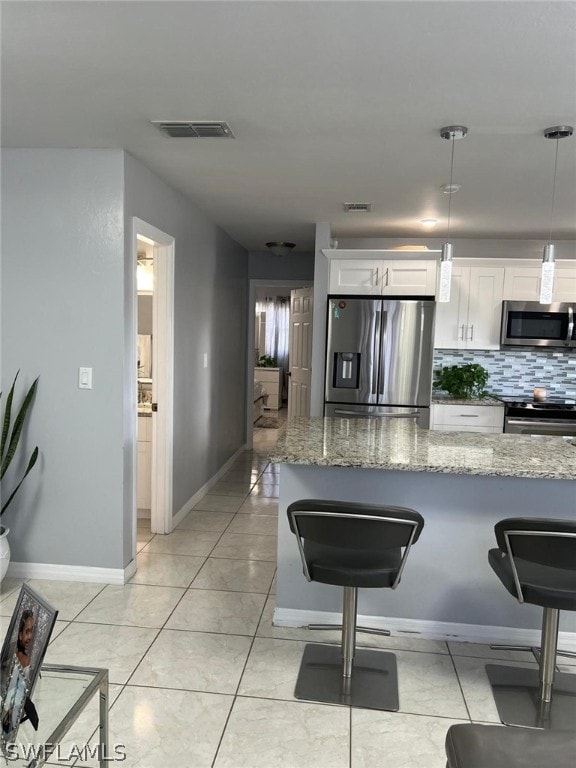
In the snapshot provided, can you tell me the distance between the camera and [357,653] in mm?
2664

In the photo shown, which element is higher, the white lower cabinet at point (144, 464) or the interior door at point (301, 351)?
the interior door at point (301, 351)

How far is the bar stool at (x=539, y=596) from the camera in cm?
203

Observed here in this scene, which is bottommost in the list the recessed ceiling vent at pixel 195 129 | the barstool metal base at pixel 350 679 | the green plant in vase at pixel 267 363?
the barstool metal base at pixel 350 679

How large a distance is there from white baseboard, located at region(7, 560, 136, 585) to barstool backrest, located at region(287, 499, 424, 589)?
1.64 m

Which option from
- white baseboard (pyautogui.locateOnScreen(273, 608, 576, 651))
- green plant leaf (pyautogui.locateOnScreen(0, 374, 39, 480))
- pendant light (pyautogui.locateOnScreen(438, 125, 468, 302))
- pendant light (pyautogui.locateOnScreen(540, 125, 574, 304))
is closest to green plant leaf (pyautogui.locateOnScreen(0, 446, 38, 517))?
green plant leaf (pyautogui.locateOnScreen(0, 374, 39, 480))

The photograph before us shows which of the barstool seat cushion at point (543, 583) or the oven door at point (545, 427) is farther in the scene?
the oven door at point (545, 427)

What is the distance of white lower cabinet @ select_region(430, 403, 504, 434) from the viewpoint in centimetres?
503

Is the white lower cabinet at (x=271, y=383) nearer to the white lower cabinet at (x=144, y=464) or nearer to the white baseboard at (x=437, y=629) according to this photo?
the white lower cabinet at (x=144, y=464)

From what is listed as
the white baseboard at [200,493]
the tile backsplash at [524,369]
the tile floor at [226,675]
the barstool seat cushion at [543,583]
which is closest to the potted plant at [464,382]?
the tile backsplash at [524,369]

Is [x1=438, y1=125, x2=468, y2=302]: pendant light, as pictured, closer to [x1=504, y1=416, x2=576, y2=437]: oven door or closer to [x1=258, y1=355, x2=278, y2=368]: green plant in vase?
[x1=504, y1=416, x2=576, y2=437]: oven door

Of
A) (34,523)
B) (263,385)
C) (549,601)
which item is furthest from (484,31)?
(263,385)

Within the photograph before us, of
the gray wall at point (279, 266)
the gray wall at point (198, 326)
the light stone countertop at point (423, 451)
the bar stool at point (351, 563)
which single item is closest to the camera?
the bar stool at point (351, 563)

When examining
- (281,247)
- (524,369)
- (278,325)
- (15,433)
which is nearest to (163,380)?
(15,433)

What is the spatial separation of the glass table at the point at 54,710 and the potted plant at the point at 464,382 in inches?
169
